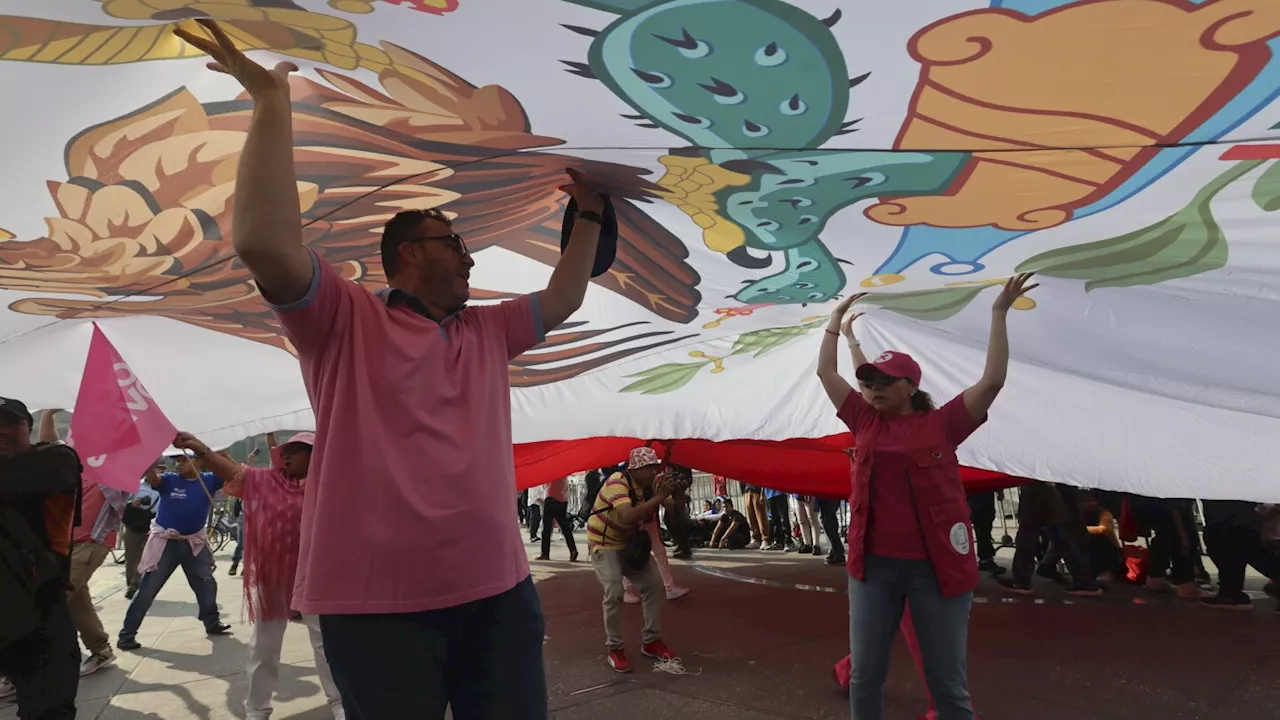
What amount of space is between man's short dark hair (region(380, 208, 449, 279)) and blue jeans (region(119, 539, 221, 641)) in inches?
229

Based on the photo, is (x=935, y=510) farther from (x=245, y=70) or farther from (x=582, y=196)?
(x=245, y=70)

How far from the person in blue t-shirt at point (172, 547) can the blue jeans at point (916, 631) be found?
18.5ft

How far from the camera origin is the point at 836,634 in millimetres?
5711

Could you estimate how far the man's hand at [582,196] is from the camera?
229 centimetres

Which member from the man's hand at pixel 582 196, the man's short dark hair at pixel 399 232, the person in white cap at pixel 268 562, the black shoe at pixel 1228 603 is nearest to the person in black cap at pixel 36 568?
the person in white cap at pixel 268 562

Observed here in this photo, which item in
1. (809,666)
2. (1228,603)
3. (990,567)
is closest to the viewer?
(809,666)

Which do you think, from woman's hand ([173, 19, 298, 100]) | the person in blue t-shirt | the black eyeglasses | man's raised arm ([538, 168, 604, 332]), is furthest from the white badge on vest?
the person in blue t-shirt

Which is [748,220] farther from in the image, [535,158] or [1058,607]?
[1058,607]

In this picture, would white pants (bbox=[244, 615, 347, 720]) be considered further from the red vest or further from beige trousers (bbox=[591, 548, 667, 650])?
the red vest

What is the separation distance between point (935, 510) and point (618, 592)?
294 centimetres

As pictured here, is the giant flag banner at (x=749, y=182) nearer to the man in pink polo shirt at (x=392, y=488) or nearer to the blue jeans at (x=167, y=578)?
the man in pink polo shirt at (x=392, y=488)

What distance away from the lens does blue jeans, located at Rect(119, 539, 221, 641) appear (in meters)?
6.30

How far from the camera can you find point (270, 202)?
4.09ft

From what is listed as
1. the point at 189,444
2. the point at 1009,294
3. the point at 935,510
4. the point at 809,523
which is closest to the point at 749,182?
the point at 1009,294
